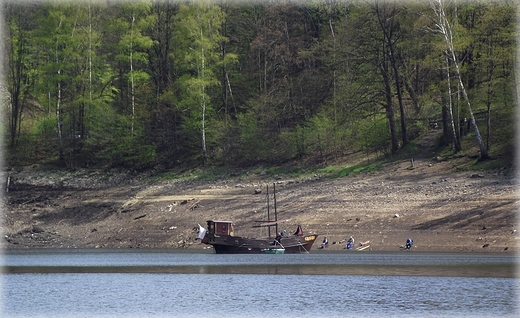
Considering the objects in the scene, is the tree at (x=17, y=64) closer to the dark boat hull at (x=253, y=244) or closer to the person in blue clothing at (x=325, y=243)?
the dark boat hull at (x=253, y=244)

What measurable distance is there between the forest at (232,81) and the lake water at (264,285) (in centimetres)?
1731

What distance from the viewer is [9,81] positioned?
7094cm

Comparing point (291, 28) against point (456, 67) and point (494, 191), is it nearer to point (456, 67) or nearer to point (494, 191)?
point (456, 67)

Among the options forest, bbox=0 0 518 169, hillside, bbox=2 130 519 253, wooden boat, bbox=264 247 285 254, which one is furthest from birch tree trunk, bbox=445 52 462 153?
wooden boat, bbox=264 247 285 254

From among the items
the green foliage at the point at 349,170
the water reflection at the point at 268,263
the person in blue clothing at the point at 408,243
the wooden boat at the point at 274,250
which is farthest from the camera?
the green foliage at the point at 349,170

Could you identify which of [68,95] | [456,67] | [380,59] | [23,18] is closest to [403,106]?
[380,59]

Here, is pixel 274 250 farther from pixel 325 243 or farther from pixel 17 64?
pixel 17 64

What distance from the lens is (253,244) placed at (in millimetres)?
46031

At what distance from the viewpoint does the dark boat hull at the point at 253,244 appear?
Answer: 45.4m

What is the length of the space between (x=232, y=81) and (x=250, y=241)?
1085 inches

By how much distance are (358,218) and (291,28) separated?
28.8 m

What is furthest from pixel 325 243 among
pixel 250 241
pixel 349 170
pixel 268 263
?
pixel 349 170

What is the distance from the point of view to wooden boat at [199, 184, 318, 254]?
149 ft

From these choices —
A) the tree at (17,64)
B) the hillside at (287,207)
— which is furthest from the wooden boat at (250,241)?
the tree at (17,64)
